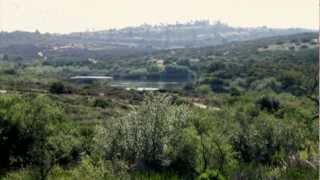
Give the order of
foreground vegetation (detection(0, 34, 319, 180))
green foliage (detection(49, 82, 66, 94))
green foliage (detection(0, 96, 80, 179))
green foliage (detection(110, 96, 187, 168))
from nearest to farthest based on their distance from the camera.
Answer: foreground vegetation (detection(0, 34, 319, 180)) < green foliage (detection(110, 96, 187, 168)) < green foliage (detection(0, 96, 80, 179)) < green foliage (detection(49, 82, 66, 94))

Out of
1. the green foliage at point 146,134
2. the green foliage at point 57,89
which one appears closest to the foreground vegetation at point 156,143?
the green foliage at point 146,134

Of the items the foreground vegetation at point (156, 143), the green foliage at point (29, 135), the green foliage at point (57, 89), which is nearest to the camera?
the foreground vegetation at point (156, 143)

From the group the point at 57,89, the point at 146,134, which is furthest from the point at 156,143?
the point at 57,89

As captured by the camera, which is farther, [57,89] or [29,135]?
[57,89]

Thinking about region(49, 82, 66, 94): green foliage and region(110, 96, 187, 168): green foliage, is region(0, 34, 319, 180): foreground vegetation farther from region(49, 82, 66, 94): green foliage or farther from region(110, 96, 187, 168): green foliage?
region(49, 82, 66, 94): green foliage

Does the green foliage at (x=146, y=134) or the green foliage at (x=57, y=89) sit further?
the green foliage at (x=57, y=89)

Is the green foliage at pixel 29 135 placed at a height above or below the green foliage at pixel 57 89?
above

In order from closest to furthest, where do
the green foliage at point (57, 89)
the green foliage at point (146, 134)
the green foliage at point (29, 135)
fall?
1. the green foliage at point (146, 134)
2. the green foliage at point (29, 135)
3. the green foliage at point (57, 89)

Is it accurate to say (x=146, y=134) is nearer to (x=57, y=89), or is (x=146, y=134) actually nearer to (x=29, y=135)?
(x=29, y=135)

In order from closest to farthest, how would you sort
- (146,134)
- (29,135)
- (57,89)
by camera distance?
(146,134) → (29,135) → (57,89)

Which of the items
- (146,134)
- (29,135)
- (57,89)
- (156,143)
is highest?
(146,134)

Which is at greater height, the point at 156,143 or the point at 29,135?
the point at 156,143

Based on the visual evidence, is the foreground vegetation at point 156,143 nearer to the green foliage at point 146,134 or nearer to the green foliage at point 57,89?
the green foliage at point 146,134

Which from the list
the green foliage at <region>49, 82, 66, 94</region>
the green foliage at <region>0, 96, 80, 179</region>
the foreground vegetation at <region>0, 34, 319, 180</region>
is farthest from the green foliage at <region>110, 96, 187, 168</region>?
the green foliage at <region>49, 82, 66, 94</region>
